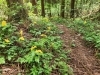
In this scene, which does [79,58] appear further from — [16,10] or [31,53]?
[16,10]

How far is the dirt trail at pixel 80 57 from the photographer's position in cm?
433

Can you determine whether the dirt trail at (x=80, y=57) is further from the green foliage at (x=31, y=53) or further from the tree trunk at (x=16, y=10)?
the tree trunk at (x=16, y=10)

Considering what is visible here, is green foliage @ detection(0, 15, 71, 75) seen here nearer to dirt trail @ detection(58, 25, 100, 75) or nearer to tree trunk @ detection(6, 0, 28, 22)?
dirt trail @ detection(58, 25, 100, 75)

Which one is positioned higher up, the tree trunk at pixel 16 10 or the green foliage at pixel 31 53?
the tree trunk at pixel 16 10

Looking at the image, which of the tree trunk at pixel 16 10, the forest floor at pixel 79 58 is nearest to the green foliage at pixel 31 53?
the forest floor at pixel 79 58

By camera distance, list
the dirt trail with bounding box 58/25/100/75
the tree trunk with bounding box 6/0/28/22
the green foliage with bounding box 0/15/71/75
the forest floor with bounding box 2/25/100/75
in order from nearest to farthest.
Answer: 1. the green foliage with bounding box 0/15/71/75
2. the forest floor with bounding box 2/25/100/75
3. the dirt trail with bounding box 58/25/100/75
4. the tree trunk with bounding box 6/0/28/22

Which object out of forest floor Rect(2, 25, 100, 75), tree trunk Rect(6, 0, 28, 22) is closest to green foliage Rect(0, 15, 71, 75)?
forest floor Rect(2, 25, 100, 75)

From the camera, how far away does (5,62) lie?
12.2 ft

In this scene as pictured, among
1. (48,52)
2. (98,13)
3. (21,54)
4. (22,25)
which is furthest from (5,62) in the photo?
(98,13)

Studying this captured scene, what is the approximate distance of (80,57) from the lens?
4.84m

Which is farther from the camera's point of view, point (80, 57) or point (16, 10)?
point (16, 10)

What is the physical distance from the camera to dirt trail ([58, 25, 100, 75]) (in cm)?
433

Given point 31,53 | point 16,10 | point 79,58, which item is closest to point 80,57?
point 79,58

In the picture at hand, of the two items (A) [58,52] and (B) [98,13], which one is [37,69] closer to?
(A) [58,52]
